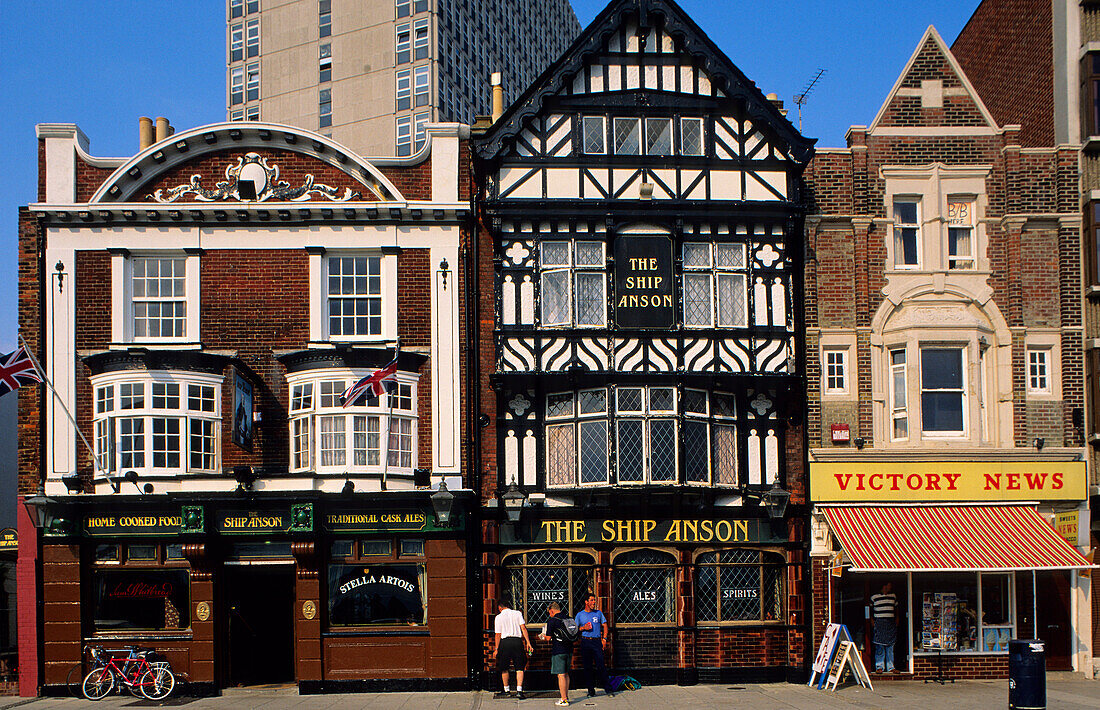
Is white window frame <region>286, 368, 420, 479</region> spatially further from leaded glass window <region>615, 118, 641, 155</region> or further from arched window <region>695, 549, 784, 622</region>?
leaded glass window <region>615, 118, 641, 155</region>

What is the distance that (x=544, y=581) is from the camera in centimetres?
2095

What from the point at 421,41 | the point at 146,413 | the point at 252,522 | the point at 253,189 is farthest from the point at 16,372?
the point at 421,41

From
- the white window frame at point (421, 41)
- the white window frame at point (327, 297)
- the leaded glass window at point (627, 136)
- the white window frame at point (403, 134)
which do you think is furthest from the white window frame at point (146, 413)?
the white window frame at point (421, 41)

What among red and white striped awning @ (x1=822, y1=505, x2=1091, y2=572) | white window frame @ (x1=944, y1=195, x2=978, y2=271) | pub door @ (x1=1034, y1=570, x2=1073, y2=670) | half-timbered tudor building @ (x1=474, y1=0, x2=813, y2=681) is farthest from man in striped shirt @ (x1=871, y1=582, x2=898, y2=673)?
white window frame @ (x1=944, y1=195, x2=978, y2=271)

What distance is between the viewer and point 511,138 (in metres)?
21.6

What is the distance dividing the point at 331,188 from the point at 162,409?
5426 mm

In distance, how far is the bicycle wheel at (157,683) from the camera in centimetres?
1961

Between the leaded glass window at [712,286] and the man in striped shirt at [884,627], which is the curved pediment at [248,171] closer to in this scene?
the leaded glass window at [712,286]

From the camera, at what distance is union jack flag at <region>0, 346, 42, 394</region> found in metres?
19.6

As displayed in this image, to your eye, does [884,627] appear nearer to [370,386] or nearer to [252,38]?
[370,386]

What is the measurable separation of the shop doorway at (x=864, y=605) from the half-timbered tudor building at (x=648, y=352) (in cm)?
92

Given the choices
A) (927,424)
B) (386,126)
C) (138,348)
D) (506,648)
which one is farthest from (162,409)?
(386,126)

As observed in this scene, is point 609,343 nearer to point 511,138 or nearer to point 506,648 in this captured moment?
point 511,138

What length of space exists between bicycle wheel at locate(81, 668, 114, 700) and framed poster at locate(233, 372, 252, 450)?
15.6 ft
